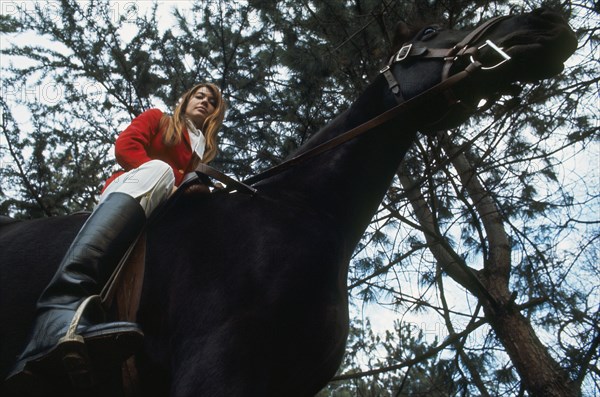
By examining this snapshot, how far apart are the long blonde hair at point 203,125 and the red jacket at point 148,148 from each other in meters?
0.04

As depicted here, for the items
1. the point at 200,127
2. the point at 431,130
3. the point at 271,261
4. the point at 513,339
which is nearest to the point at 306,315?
the point at 271,261

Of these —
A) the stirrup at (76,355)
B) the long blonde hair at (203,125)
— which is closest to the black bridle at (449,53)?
the long blonde hair at (203,125)

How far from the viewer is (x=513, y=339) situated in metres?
4.86

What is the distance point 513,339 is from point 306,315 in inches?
126

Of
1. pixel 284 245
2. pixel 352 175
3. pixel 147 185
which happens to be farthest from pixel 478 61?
pixel 147 185

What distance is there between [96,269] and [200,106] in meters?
1.65

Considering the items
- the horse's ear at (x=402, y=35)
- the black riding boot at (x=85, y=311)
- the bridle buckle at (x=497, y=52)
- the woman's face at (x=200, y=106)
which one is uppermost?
the woman's face at (x=200, y=106)

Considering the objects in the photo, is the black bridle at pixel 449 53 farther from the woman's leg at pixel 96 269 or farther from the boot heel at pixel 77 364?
the boot heel at pixel 77 364

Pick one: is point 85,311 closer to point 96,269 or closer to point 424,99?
point 96,269

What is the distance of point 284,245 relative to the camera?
2533mm

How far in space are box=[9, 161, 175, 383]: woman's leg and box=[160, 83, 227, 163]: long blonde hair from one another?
56cm

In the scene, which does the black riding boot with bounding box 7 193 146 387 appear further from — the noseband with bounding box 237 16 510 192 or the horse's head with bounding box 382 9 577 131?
the horse's head with bounding box 382 9 577 131

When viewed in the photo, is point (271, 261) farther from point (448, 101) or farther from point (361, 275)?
point (361, 275)

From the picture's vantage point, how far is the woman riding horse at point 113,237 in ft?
7.11
